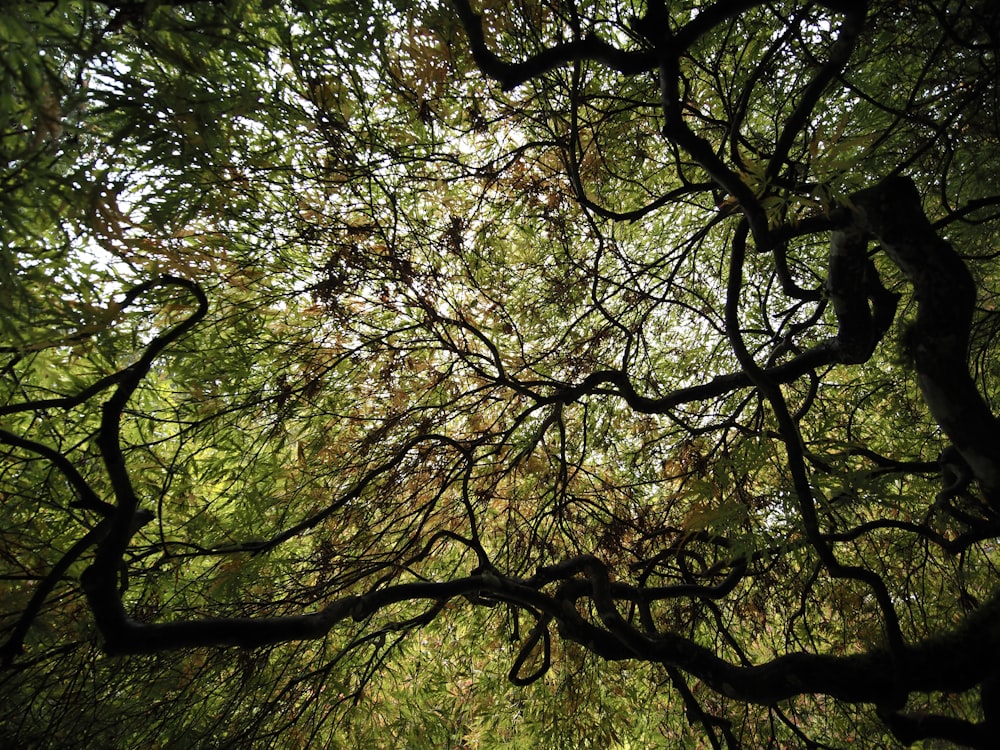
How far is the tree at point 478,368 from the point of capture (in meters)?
1.67

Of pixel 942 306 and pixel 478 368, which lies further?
pixel 478 368

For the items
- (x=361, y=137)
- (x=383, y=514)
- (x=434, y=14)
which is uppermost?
(x=361, y=137)

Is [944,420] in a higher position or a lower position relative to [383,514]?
lower

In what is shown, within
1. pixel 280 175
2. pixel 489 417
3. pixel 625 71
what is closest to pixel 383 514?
pixel 489 417

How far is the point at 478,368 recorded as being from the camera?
2.62 meters

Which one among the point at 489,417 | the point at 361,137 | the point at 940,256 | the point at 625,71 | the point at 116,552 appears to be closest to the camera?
the point at 116,552

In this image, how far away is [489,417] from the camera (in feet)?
11.6

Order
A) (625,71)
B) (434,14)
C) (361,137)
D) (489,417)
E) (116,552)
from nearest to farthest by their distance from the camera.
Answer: (116,552) → (625,71) → (434,14) → (361,137) → (489,417)

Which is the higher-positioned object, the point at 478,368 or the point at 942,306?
the point at 478,368

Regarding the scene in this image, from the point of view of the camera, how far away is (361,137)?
257 cm

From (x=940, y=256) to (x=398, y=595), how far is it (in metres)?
1.98

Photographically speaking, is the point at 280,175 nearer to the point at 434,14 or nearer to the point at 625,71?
the point at 434,14

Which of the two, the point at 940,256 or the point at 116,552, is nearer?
the point at 116,552

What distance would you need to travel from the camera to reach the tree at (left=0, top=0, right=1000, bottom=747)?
1669mm
